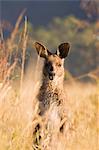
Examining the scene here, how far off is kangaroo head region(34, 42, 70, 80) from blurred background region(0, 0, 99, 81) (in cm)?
28

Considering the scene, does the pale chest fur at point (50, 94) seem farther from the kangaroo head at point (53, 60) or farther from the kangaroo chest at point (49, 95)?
the kangaroo head at point (53, 60)

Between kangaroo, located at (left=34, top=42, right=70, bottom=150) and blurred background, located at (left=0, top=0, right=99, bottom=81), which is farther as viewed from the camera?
blurred background, located at (left=0, top=0, right=99, bottom=81)

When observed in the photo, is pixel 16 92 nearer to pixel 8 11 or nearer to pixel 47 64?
pixel 47 64

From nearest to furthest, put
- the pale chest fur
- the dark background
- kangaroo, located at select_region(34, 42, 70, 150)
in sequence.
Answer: kangaroo, located at select_region(34, 42, 70, 150)
the pale chest fur
the dark background

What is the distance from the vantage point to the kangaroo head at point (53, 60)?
6.86 m

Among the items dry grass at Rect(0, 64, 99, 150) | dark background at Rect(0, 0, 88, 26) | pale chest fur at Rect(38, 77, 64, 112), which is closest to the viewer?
dry grass at Rect(0, 64, 99, 150)

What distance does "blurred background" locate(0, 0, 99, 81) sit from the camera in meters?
8.04

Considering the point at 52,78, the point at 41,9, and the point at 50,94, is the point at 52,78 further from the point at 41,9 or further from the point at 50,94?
the point at 41,9

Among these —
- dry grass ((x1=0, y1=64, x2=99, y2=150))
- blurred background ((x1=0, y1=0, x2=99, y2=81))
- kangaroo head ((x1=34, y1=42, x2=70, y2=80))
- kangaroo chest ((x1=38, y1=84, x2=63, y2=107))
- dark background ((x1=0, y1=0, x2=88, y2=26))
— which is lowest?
dry grass ((x1=0, y1=64, x2=99, y2=150))

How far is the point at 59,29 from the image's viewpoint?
46.9 meters

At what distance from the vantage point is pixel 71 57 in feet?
134

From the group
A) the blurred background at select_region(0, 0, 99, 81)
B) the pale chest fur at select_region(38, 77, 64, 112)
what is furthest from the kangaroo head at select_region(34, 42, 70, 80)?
the blurred background at select_region(0, 0, 99, 81)

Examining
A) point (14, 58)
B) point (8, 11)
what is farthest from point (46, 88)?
point (8, 11)

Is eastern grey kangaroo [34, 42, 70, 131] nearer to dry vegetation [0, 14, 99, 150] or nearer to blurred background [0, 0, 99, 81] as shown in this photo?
dry vegetation [0, 14, 99, 150]
